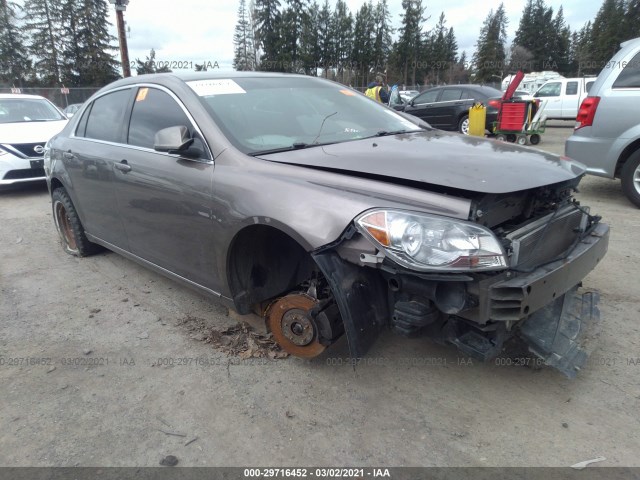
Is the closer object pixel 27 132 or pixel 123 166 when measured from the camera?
pixel 123 166

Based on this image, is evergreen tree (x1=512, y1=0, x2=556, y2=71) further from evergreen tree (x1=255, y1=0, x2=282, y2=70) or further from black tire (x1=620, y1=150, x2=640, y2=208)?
black tire (x1=620, y1=150, x2=640, y2=208)

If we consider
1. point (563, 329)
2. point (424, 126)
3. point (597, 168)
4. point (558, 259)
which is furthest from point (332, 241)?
point (597, 168)

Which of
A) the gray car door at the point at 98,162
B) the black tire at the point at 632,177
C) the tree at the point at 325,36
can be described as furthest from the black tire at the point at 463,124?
the tree at the point at 325,36

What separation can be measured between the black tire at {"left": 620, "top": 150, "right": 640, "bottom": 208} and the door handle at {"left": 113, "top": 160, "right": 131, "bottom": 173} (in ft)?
17.8

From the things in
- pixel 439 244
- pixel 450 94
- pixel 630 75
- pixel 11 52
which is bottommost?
pixel 439 244

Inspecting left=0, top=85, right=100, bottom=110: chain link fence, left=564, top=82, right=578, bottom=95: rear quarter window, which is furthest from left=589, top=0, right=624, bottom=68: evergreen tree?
left=0, top=85, right=100, bottom=110: chain link fence

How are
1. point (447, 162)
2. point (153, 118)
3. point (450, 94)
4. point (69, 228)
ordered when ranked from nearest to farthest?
point (447, 162) < point (153, 118) < point (69, 228) < point (450, 94)

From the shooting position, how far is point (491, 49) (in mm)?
69125

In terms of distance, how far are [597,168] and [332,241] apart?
480cm

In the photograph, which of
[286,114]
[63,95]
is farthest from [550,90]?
[63,95]

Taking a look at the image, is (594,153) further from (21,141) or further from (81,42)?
(81,42)

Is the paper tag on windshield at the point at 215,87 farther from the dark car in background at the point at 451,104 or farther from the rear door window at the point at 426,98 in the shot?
the rear door window at the point at 426,98

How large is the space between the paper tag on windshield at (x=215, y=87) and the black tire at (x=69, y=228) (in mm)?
2278

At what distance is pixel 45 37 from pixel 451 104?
176 ft
